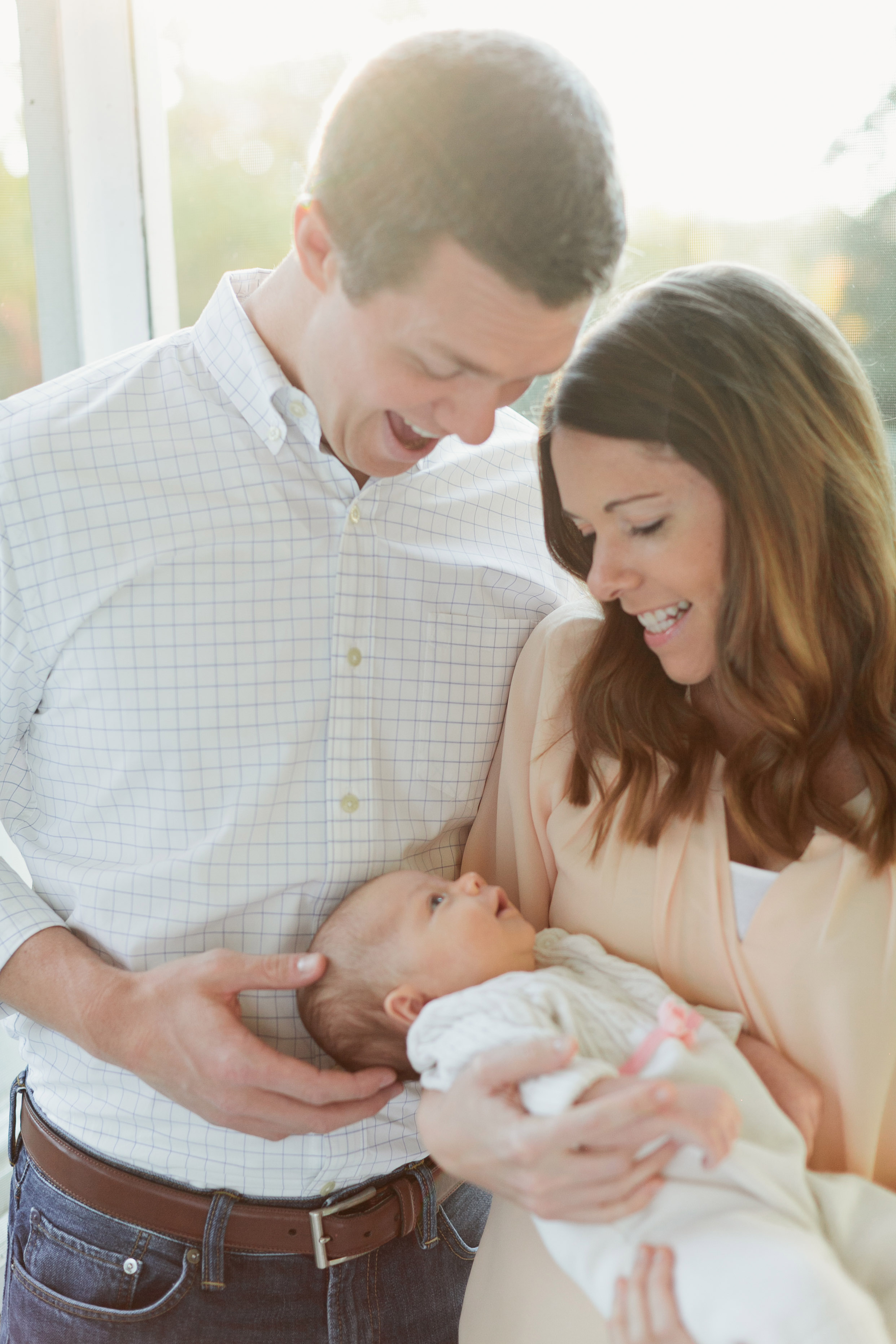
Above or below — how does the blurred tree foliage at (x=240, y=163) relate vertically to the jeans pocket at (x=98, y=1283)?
above

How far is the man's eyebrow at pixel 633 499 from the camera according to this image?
1.38 m

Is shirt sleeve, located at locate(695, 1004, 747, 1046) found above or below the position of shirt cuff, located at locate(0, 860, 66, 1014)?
below

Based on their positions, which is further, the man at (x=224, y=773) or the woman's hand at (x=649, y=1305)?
the man at (x=224, y=773)

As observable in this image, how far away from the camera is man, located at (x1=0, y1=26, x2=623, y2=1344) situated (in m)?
1.35

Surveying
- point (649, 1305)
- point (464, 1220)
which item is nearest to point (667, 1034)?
point (649, 1305)

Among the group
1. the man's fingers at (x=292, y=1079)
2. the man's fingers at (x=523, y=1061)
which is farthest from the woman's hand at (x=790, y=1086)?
the man's fingers at (x=292, y=1079)

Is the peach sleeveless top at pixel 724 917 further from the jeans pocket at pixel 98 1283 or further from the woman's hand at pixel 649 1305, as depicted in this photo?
the jeans pocket at pixel 98 1283

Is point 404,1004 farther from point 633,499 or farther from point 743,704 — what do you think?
point 633,499

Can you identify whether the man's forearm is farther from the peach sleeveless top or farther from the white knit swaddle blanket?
the peach sleeveless top

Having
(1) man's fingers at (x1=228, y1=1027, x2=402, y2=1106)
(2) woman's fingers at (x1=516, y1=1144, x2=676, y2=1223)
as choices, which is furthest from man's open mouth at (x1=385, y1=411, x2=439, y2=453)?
(2) woman's fingers at (x1=516, y1=1144, x2=676, y2=1223)

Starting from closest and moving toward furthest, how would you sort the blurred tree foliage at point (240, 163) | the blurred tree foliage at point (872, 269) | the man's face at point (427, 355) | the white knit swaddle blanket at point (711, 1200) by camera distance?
1. the white knit swaddle blanket at point (711, 1200)
2. the man's face at point (427, 355)
3. the blurred tree foliage at point (872, 269)
4. the blurred tree foliage at point (240, 163)

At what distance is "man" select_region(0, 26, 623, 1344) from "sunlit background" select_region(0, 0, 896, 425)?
0.69m

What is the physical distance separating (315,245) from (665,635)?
69cm

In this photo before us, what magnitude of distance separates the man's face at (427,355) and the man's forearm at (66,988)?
77 centimetres
